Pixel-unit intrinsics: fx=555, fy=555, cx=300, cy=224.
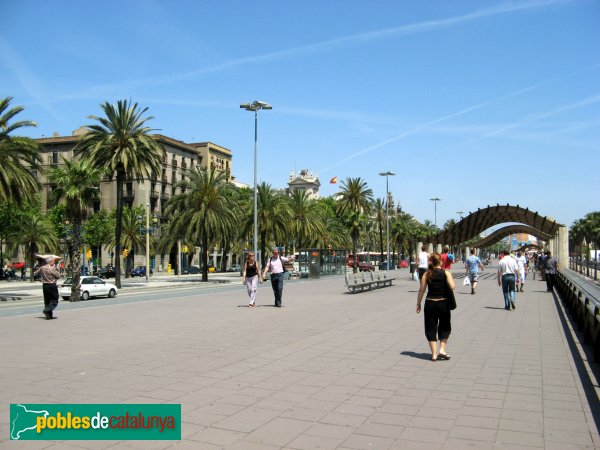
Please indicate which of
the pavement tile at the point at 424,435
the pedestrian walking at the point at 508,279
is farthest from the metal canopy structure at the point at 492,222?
the pavement tile at the point at 424,435

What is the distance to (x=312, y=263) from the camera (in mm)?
44688

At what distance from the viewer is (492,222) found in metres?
41.9

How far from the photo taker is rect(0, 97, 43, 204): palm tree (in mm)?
28016

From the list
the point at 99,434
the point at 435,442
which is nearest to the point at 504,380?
the point at 435,442

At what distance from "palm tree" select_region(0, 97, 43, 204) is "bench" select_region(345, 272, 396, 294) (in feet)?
58.0

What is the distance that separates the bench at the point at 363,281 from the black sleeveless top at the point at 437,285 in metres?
14.2

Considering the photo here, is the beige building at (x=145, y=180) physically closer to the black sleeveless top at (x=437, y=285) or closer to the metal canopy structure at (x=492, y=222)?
the metal canopy structure at (x=492, y=222)

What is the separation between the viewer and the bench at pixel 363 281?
23508 mm

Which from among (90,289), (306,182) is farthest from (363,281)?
(306,182)

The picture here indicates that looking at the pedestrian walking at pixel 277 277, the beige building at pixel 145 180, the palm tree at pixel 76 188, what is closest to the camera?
the pedestrian walking at pixel 277 277

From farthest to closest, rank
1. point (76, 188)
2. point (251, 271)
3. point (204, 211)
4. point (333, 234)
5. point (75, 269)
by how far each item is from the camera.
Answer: point (333, 234), point (204, 211), point (76, 188), point (75, 269), point (251, 271)

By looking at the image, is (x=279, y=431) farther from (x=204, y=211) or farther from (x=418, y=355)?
(x=204, y=211)

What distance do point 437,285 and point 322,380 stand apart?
8.29 feet

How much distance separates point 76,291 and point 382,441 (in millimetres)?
23407
